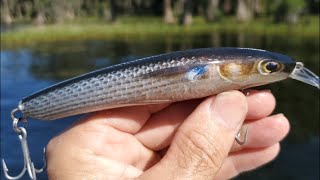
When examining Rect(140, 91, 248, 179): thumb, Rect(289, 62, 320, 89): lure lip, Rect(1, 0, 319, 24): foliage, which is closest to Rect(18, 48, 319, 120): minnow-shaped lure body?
Rect(289, 62, 320, 89): lure lip

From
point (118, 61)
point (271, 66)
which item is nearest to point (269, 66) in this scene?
point (271, 66)

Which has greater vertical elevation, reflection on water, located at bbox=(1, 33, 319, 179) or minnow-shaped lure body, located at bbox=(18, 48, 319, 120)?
minnow-shaped lure body, located at bbox=(18, 48, 319, 120)

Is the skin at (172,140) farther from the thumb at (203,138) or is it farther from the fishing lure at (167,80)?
the fishing lure at (167,80)

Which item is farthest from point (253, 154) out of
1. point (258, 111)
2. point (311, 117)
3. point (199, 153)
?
point (311, 117)

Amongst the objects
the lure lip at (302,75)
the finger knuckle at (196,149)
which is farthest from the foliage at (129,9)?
the finger knuckle at (196,149)

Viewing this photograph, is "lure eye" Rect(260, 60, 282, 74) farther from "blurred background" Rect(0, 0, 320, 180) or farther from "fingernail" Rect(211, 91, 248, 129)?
"blurred background" Rect(0, 0, 320, 180)

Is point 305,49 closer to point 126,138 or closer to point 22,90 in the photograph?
point 22,90
